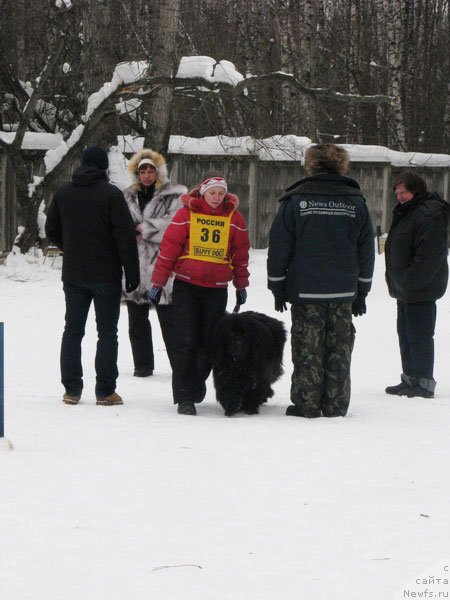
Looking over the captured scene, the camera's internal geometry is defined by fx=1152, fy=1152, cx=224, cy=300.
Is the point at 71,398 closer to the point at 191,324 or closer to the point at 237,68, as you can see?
the point at 191,324

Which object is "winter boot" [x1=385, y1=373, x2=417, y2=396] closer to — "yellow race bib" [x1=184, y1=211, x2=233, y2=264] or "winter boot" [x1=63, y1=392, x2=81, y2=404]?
"yellow race bib" [x1=184, y1=211, x2=233, y2=264]

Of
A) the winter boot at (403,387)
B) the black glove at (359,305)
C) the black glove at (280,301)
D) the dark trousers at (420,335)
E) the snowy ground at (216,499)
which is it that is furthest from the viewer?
the winter boot at (403,387)

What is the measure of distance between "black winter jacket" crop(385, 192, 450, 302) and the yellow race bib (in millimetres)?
1659

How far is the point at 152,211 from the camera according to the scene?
9312mm

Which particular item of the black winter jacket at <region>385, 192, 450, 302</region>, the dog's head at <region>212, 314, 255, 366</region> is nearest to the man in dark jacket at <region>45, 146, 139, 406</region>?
the dog's head at <region>212, 314, 255, 366</region>

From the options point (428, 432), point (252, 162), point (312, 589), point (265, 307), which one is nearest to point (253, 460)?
point (428, 432)

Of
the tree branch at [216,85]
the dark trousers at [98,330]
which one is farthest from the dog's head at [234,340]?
the tree branch at [216,85]

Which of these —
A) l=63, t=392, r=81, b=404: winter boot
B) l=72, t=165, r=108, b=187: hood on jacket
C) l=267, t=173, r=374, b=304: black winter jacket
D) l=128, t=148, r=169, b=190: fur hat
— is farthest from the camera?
l=128, t=148, r=169, b=190: fur hat

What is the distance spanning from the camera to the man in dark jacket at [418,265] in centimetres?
870

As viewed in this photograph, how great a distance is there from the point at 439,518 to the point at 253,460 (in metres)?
1.37

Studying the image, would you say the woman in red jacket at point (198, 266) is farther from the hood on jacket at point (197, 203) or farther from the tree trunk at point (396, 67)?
the tree trunk at point (396, 67)

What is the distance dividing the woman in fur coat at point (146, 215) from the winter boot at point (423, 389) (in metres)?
2.06

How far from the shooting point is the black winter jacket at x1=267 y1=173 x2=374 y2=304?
762 cm

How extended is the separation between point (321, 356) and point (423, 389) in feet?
4.54
